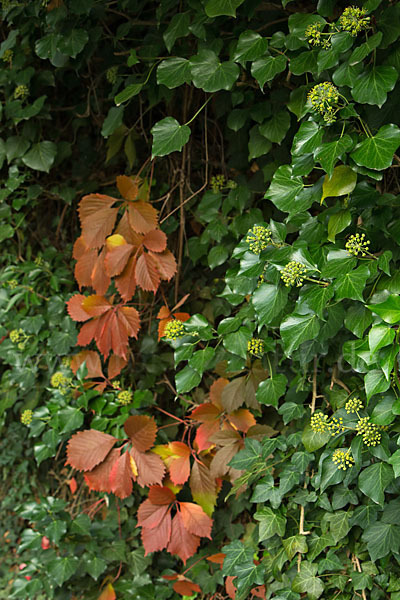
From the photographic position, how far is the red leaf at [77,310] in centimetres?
154

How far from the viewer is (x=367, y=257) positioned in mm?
989

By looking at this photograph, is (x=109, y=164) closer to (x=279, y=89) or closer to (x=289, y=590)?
(x=279, y=89)

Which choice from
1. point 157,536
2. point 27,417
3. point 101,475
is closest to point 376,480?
point 157,536

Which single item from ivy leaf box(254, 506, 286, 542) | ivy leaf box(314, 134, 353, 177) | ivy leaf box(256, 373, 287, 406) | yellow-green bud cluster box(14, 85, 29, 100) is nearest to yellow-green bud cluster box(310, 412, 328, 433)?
ivy leaf box(256, 373, 287, 406)

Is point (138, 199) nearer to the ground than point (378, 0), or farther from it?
nearer to the ground

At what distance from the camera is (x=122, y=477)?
143 cm

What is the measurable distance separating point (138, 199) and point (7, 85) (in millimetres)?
640

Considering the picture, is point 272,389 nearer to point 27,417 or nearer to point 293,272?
point 293,272

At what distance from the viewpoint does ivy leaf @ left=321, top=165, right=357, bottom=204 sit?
37.5 inches

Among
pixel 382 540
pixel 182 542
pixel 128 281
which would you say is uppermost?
pixel 128 281

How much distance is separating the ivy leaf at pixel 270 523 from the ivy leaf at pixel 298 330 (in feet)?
1.45

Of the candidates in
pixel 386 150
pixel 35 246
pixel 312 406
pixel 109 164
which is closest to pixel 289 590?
pixel 312 406

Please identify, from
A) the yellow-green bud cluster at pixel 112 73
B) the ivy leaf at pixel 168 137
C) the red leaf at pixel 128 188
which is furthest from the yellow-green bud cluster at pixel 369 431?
the yellow-green bud cluster at pixel 112 73

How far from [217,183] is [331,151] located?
587 mm
